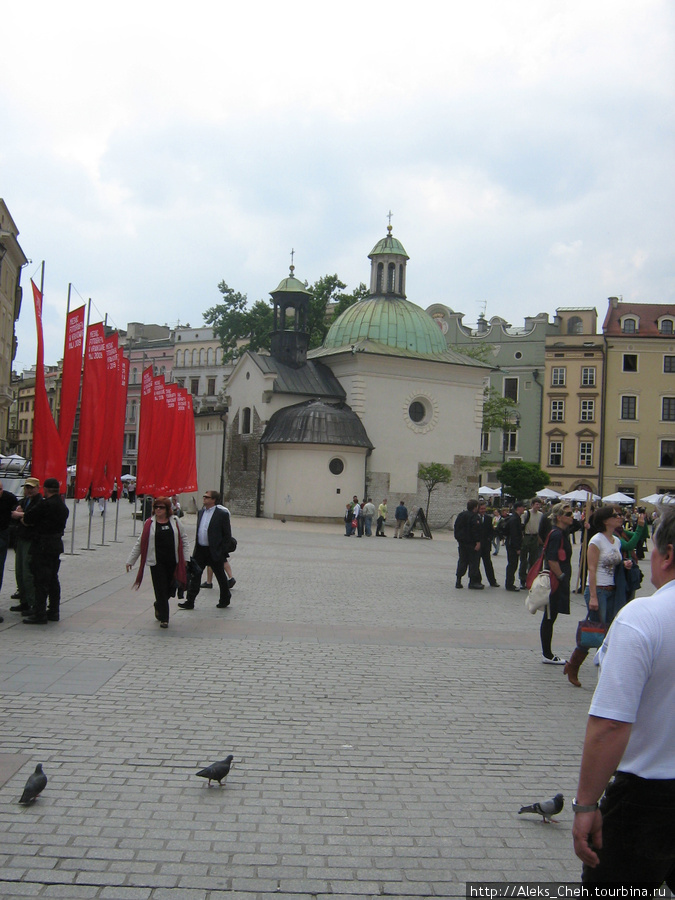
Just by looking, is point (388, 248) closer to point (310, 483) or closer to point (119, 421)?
point (310, 483)

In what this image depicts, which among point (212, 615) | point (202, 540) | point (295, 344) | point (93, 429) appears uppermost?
point (295, 344)

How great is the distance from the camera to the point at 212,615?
1248cm

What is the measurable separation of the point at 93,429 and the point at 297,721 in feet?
44.9

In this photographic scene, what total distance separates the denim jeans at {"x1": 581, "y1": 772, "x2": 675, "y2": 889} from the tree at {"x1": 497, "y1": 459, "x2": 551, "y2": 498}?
56609 millimetres

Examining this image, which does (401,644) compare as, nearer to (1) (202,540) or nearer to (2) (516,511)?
(1) (202,540)

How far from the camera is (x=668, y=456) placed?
6606 cm

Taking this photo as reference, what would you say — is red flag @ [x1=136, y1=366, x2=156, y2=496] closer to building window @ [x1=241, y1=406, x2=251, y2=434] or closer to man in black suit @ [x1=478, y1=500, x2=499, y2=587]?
man in black suit @ [x1=478, y1=500, x2=499, y2=587]

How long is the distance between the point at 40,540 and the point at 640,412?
61.6 meters

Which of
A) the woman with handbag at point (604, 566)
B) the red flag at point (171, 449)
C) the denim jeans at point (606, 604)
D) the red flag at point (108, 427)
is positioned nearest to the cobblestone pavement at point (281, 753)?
the denim jeans at point (606, 604)

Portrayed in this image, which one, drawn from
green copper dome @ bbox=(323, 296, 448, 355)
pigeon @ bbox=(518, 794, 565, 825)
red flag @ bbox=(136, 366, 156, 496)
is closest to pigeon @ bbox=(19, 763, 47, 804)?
pigeon @ bbox=(518, 794, 565, 825)

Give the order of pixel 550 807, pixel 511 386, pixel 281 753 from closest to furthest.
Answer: pixel 550 807 < pixel 281 753 < pixel 511 386

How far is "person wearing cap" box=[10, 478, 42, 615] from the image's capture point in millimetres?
11414

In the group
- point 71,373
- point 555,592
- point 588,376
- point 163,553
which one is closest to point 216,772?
point 555,592

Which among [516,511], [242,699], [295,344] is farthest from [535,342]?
[242,699]
